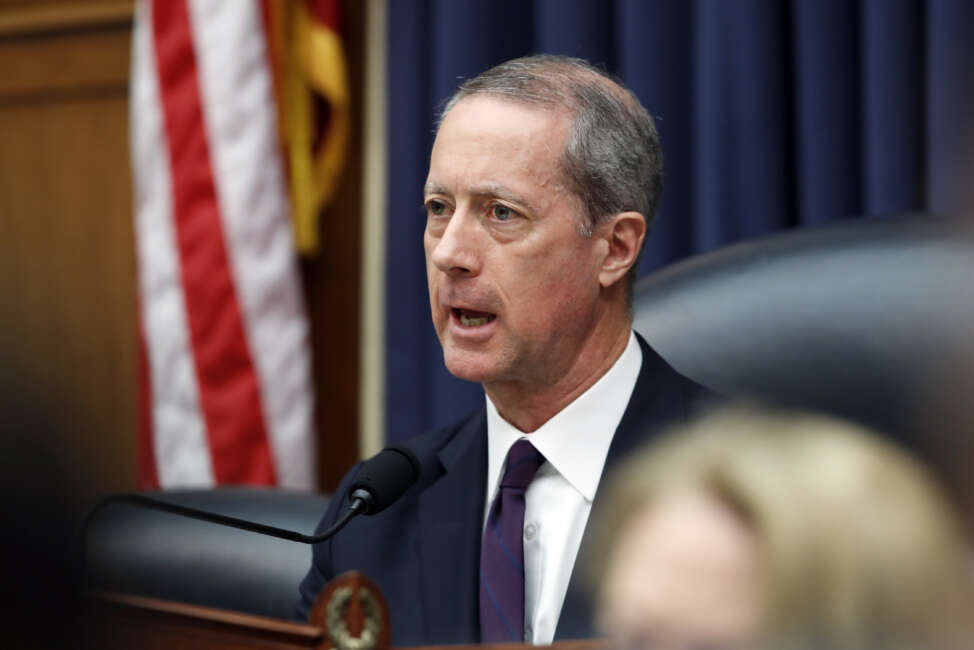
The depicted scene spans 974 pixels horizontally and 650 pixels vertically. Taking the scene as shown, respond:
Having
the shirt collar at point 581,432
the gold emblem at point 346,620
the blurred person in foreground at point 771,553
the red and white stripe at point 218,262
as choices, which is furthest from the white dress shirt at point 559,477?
the red and white stripe at point 218,262

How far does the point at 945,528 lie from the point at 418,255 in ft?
7.56

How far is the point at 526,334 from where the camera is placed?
1416 mm

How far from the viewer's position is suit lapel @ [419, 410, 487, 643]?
131cm

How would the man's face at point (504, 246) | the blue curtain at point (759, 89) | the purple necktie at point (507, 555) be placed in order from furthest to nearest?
the blue curtain at point (759, 89)
the man's face at point (504, 246)
the purple necktie at point (507, 555)

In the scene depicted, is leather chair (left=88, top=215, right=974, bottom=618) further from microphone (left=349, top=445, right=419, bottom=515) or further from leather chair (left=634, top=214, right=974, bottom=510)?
microphone (left=349, top=445, right=419, bottom=515)

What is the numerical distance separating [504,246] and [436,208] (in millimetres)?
106

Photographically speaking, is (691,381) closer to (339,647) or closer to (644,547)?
(339,647)

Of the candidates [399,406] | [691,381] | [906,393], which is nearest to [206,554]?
[691,381]

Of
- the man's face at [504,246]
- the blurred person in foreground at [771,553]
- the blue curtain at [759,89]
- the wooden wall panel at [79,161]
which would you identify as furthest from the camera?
the wooden wall panel at [79,161]

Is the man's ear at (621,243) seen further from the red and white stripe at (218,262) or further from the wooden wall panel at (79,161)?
the wooden wall panel at (79,161)

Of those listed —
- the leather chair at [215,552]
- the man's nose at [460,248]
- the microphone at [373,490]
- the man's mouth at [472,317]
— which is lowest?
the leather chair at [215,552]

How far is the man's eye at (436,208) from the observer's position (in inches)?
57.4

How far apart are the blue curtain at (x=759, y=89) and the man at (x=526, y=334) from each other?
831 millimetres

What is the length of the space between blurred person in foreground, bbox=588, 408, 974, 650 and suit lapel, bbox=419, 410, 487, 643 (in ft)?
2.68
